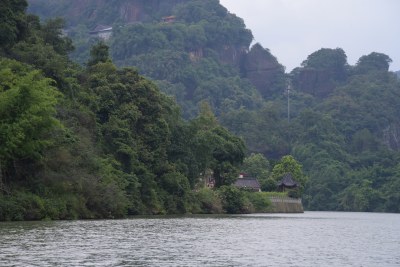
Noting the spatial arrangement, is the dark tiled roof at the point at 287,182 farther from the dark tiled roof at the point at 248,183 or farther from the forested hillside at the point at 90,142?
the forested hillside at the point at 90,142

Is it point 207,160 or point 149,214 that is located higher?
point 207,160

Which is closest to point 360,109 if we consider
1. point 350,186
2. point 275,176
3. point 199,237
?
point 350,186

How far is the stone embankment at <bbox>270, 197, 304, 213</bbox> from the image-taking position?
9607 centimetres

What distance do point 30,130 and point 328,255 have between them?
22.1m

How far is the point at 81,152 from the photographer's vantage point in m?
52.5

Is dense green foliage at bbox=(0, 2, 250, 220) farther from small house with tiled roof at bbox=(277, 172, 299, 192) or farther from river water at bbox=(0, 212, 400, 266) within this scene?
small house with tiled roof at bbox=(277, 172, 299, 192)

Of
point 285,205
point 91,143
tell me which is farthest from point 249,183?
point 91,143

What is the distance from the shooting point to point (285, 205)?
99562mm

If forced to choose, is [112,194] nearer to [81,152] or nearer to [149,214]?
[81,152]

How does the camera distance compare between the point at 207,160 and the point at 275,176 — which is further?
the point at 275,176

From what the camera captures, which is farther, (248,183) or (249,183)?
(249,183)

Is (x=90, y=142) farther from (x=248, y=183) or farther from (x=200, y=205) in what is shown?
(x=248, y=183)

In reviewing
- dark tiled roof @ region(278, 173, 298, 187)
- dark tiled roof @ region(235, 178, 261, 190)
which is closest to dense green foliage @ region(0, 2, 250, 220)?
dark tiled roof @ region(235, 178, 261, 190)

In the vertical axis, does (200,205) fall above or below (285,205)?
above
